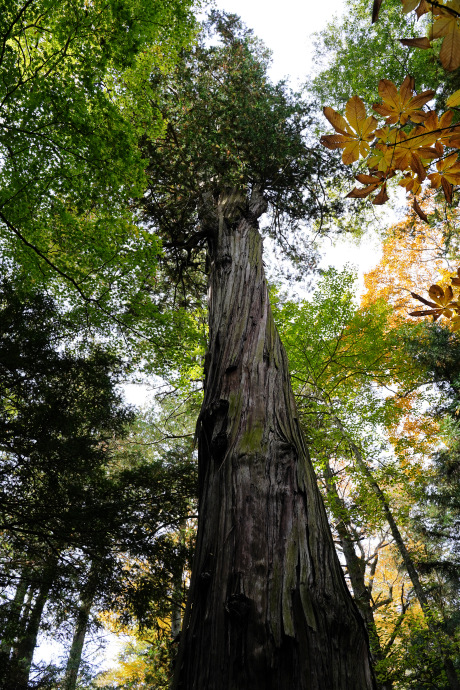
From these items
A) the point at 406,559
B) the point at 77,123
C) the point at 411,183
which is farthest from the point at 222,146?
the point at 406,559

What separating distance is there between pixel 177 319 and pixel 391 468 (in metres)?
4.35

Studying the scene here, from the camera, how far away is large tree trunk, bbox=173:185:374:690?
3.92 feet

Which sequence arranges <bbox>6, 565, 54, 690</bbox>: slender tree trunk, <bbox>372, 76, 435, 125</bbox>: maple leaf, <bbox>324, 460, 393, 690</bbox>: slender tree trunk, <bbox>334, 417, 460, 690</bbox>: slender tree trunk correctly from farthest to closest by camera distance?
<bbox>334, 417, 460, 690</bbox>: slender tree trunk < <bbox>324, 460, 393, 690</bbox>: slender tree trunk < <bbox>6, 565, 54, 690</bbox>: slender tree trunk < <bbox>372, 76, 435, 125</bbox>: maple leaf

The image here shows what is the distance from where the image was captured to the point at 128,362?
6.54 m

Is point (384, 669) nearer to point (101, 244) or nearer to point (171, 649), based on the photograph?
point (171, 649)

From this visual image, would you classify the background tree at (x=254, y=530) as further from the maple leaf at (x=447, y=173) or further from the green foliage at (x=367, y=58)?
the green foliage at (x=367, y=58)

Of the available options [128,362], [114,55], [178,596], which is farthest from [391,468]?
[114,55]

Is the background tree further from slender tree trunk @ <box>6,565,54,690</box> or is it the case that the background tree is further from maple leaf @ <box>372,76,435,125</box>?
A: slender tree trunk @ <box>6,565,54,690</box>

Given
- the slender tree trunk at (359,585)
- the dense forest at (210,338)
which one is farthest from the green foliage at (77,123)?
the slender tree trunk at (359,585)

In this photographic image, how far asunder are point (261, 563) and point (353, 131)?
148 centimetres

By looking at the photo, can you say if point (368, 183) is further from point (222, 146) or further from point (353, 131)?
point (222, 146)

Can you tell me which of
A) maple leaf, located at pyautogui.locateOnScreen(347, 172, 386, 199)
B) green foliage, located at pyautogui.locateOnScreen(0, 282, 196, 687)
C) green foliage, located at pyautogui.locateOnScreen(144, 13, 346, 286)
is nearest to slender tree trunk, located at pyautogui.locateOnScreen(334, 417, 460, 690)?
green foliage, located at pyautogui.locateOnScreen(0, 282, 196, 687)

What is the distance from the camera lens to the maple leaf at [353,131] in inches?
41.0

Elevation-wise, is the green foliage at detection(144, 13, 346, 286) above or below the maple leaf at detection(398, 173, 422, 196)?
above
